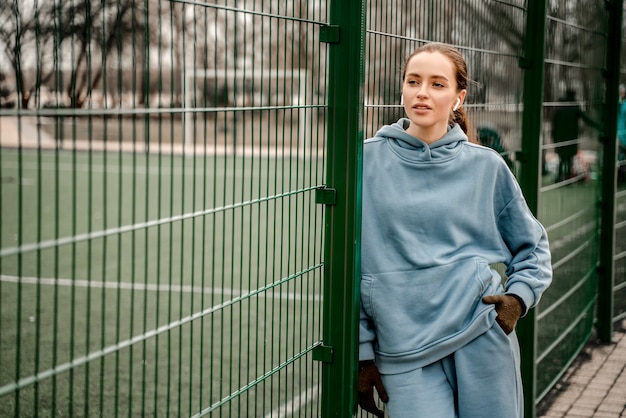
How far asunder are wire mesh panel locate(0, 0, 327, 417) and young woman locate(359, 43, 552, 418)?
237 millimetres

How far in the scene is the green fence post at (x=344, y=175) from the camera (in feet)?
10.1

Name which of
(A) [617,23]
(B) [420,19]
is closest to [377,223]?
(B) [420,19]

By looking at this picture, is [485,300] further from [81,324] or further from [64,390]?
[81,324]

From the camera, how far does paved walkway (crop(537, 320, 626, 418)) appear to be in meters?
5.33

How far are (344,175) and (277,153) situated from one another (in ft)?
1.28

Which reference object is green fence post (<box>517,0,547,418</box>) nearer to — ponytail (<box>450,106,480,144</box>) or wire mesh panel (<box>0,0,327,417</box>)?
wire mesh panel (<box>0,0,327,417</box>)

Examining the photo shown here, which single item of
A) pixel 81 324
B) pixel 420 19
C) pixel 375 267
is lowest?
pixel 81 324

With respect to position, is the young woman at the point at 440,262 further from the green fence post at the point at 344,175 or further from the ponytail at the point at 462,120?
the ponytail at the point at 462,120

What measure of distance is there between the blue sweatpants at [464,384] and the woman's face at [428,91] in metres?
0.70

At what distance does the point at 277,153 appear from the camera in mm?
3389

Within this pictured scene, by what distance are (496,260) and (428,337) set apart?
37 cm

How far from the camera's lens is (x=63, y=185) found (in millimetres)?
22031

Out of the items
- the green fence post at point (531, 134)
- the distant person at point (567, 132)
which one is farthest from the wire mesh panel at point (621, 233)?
the green fence post at point (531, 134)

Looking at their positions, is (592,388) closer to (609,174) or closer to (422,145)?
(609,174)
